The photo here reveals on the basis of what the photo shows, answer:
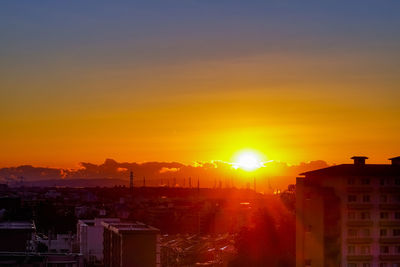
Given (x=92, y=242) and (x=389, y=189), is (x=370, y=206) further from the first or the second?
(x=92, y=242)

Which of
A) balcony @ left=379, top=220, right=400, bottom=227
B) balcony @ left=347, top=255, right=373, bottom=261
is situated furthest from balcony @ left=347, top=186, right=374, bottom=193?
balcony @ left=347, top=255, right=373, bottom=261

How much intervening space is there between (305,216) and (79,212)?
3662cm

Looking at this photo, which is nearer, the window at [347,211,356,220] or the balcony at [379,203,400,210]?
the window at [347,211,356,220]

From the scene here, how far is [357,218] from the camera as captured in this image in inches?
516

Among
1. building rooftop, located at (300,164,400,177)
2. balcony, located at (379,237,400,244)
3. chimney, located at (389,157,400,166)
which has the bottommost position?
balcony, located at (379,237,400,244)

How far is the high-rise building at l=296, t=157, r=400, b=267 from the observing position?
13.0 m

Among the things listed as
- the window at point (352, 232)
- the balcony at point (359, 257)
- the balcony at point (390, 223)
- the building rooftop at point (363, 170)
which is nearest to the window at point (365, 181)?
the building rooftop at point (363, 170)

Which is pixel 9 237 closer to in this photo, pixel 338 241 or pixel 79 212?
pixel 338 241

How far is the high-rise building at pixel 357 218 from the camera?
13.0 metres

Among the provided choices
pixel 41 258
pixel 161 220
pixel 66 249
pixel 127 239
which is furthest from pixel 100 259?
pixel 161 220

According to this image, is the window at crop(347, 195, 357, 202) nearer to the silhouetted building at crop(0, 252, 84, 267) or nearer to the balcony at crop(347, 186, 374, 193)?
the balcony at crop(347, 186, 374, 193)

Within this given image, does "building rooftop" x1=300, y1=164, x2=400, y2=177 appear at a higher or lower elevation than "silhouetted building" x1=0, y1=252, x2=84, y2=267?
higher

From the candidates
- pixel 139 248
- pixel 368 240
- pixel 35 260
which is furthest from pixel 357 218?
pixel 35 260

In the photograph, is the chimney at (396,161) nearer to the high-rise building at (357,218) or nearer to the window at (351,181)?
the high-rise building at (357,218)
